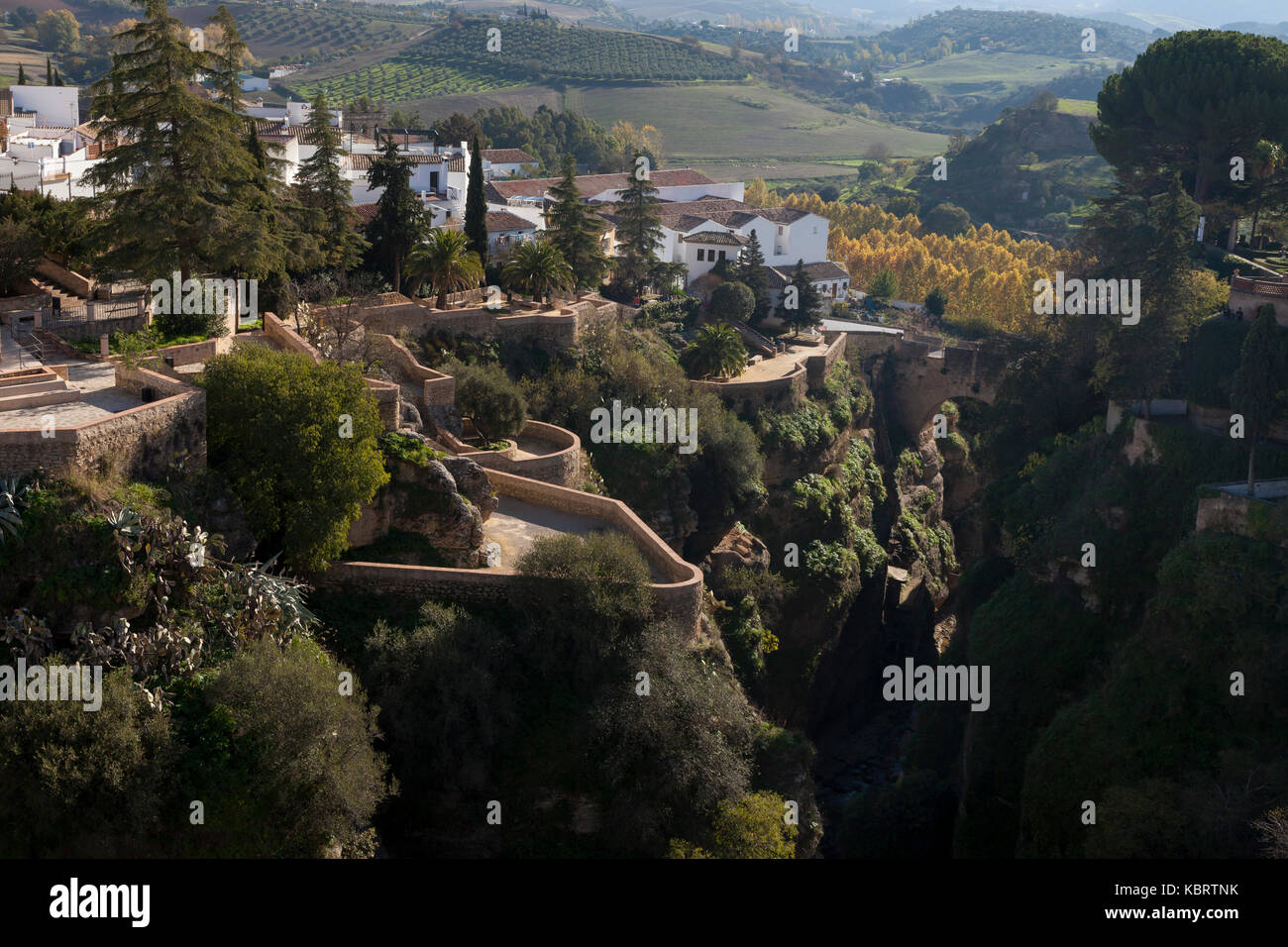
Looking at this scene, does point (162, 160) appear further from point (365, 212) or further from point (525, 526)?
point (365, 212)

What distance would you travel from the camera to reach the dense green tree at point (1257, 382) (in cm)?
3309

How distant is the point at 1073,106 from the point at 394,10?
99642 millimetres

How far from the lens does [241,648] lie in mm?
23266

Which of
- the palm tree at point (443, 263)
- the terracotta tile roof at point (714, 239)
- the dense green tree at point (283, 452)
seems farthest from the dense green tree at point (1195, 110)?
the dense green tree at point (283, 452)

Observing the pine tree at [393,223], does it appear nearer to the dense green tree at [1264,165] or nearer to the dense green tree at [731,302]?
the dense green tree at [731,302]

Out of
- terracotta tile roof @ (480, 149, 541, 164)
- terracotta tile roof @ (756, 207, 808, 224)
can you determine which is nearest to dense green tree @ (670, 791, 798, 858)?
terracotta tile roof @ (756, 207, 808, 224)

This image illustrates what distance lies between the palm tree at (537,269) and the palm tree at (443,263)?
2.46 meters

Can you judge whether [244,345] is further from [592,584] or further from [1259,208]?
[1259,208]

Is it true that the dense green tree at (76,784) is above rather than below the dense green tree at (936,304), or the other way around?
below

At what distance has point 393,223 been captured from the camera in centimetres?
4138

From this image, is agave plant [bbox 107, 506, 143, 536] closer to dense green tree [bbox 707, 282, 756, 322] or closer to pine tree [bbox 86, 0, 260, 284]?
pine tree [bbox 86, 0, 260, 284]

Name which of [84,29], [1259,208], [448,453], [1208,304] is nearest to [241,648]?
[448,453]

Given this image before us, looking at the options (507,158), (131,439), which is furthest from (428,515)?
(507,158)

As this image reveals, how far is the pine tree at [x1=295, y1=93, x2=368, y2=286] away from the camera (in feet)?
130
